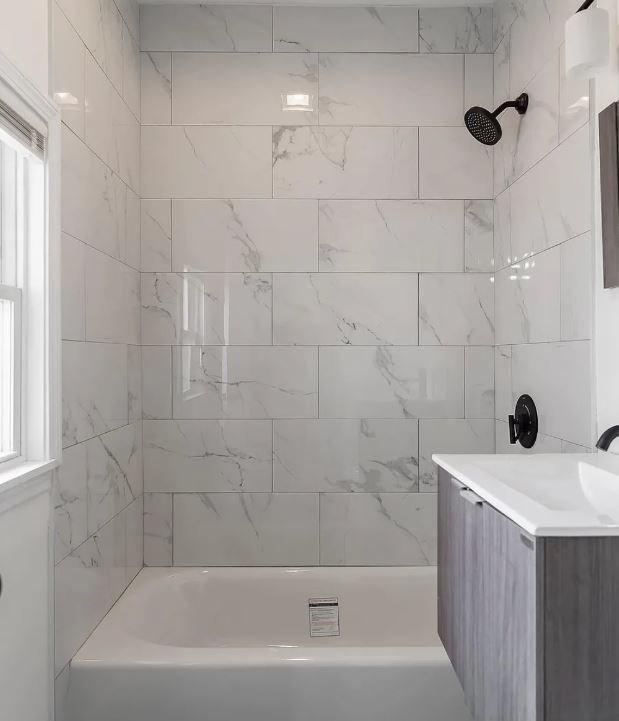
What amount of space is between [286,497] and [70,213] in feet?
4.73

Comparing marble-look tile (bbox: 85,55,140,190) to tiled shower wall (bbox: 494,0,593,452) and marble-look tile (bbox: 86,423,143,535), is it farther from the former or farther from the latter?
tiled shower wall (bbox: 494,0,593,452)

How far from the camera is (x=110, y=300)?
88.7 inches

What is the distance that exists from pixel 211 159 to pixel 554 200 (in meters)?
1.40

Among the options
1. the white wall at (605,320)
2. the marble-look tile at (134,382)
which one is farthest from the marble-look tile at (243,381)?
the white wall at (605,320)

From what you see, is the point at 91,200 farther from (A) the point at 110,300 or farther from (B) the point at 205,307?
(B) the point at 205,307

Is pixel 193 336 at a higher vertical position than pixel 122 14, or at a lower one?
lower

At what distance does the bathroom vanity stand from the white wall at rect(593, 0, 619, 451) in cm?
28

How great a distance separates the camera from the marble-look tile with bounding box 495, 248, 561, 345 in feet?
6.77

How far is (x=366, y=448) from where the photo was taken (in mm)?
2670

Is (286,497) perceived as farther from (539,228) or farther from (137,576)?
(539,228)

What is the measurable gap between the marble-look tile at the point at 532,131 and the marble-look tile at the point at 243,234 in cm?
80

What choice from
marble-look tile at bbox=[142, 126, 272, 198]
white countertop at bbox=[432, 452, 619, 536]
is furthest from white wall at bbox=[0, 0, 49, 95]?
white countertop at bbox=[432, 452, 619, 536]

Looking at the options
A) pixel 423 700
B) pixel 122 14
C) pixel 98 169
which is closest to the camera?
pixel 423 700

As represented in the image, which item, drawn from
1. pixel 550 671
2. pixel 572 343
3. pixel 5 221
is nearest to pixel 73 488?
pixel 5 221
